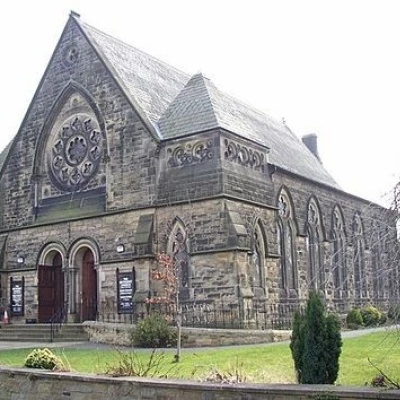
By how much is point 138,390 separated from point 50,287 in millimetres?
18158

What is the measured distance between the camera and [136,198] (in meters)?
24.6

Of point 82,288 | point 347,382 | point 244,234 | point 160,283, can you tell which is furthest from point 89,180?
point 347,382

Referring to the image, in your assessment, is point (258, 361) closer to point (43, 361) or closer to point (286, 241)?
point (43, 361)

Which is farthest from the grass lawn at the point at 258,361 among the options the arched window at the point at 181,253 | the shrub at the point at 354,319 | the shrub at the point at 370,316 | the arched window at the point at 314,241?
the arched window at the point at 314,241

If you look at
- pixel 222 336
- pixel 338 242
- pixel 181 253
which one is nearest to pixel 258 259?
pixel 181 253

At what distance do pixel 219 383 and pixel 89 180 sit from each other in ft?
59.7

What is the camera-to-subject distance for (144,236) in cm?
2325

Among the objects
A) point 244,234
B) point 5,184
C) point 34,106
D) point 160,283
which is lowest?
point 160,283

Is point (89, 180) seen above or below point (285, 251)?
above

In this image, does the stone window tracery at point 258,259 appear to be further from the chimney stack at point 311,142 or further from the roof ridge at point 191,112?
the chimney stack at point 311,142

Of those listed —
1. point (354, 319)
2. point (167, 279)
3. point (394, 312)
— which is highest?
point (167, 279)

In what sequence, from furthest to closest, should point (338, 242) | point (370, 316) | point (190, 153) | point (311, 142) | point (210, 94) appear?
point (311, 142) < point (338, 242) < point (370, 316) < point (210, 94) < point (190, 153)

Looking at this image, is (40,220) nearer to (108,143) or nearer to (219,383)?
(108,143)

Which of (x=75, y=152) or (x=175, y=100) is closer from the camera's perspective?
(x=175, y=100)
